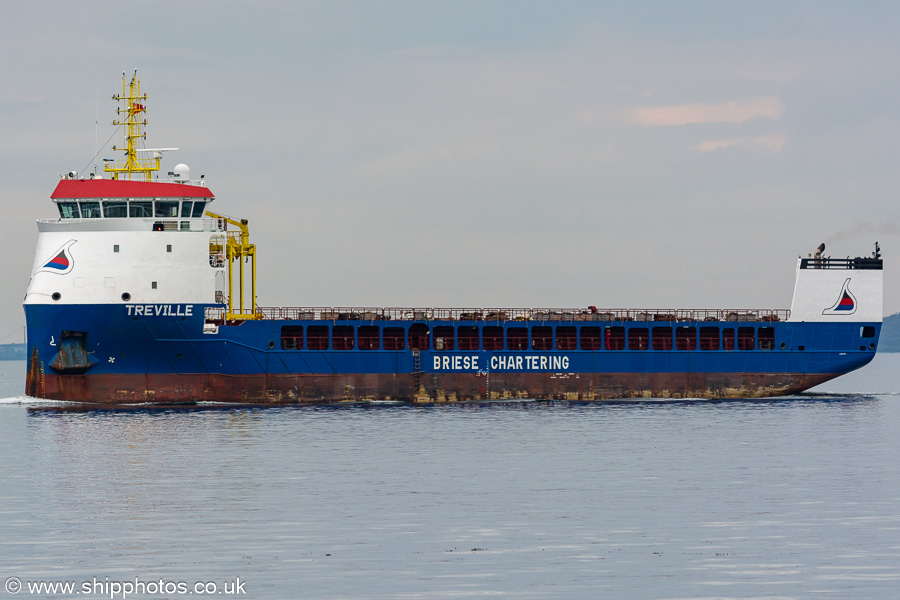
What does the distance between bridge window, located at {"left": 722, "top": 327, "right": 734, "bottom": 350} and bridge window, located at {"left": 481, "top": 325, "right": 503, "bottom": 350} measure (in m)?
14.5

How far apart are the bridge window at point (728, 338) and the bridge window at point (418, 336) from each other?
19.0 metres

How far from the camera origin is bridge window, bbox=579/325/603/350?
6850 centimetres

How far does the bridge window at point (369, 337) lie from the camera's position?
65750 mm

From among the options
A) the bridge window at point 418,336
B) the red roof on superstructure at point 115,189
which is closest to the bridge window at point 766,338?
the bridge window at point 418,336

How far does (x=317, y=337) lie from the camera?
64.3 meters

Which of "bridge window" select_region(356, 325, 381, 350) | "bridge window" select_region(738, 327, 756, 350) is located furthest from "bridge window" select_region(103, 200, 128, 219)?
"bridge window" select_region(738, 327, 756, 350)

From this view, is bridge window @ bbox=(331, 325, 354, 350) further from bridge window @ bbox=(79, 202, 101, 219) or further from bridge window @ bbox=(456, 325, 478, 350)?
bridge window @ bbox=(79, 202, 101, 219)

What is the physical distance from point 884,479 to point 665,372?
29.2 m

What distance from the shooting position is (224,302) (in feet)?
206

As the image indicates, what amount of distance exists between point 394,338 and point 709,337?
20.3 metres

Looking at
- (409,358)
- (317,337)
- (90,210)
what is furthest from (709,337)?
(90,210)

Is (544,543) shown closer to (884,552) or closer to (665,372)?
(884,552)

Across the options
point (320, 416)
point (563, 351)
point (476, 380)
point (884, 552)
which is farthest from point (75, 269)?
point (884, 552)

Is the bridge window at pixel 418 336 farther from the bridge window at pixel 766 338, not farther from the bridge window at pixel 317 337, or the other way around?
the bridge window at pixel 766 338
